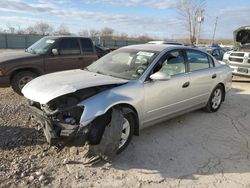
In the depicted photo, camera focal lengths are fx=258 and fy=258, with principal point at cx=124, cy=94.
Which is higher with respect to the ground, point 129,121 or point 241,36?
point 241,36

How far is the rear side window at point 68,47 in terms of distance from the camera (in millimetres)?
7798

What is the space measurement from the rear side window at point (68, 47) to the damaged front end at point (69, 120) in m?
4.38

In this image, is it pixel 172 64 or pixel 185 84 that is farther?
pixel 185 84

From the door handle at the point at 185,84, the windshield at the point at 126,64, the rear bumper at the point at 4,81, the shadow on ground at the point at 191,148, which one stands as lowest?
the shadow on ground at the point at 191,148

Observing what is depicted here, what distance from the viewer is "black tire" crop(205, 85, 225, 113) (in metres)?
6.02

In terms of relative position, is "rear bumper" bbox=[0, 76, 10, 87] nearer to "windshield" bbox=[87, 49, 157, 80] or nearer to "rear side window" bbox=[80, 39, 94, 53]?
"rear side window" bbox=[80, 39, 94, 53]

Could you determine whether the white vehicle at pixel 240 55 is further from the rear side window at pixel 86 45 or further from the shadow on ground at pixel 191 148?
the rear side window at pixel 86 45

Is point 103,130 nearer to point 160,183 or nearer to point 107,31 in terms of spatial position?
point 160,183

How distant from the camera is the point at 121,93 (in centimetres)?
385

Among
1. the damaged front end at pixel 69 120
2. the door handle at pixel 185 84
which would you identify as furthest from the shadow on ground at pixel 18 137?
the door handle at pixel 185 84

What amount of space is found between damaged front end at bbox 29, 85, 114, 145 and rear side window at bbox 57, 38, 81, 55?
4.38 meters

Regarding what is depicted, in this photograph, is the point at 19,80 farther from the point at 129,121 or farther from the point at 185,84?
the point at 185,84

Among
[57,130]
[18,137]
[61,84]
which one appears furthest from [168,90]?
[18,137]

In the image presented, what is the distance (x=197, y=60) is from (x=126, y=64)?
1765 millimetres
